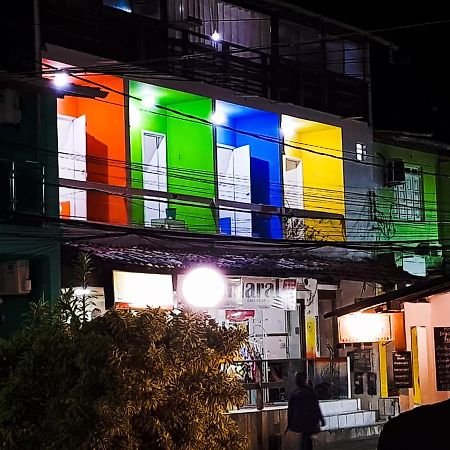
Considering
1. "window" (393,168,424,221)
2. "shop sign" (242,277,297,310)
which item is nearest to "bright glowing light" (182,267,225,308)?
"shop sign" (242,277,297,310)

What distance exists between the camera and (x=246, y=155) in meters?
20.8

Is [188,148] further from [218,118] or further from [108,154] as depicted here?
[108,154]

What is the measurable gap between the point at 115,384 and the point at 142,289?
395 inches

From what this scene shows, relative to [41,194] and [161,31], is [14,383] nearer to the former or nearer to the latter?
[41,194]

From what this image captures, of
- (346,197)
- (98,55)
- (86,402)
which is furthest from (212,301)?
(86,402)

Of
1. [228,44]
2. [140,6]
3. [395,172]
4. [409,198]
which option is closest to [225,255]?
[228,44]

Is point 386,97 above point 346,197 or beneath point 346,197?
above

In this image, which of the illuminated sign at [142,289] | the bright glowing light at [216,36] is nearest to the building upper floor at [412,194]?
the bright glowing light at [216,36]

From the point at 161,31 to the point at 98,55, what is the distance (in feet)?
7.05

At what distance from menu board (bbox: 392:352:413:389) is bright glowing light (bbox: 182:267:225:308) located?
4618 mm

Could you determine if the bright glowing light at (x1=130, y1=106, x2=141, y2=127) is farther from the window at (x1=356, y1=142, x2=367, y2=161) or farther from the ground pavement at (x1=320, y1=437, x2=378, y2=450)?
the ground pavement at (x1=320, y1=437, x2=378, y2=450)

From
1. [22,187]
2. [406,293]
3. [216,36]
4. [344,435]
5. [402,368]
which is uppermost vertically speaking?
[216,36]

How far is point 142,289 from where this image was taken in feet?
56.1

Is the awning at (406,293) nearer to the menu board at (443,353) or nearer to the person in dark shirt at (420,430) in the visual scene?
the menu board at (443,353)
